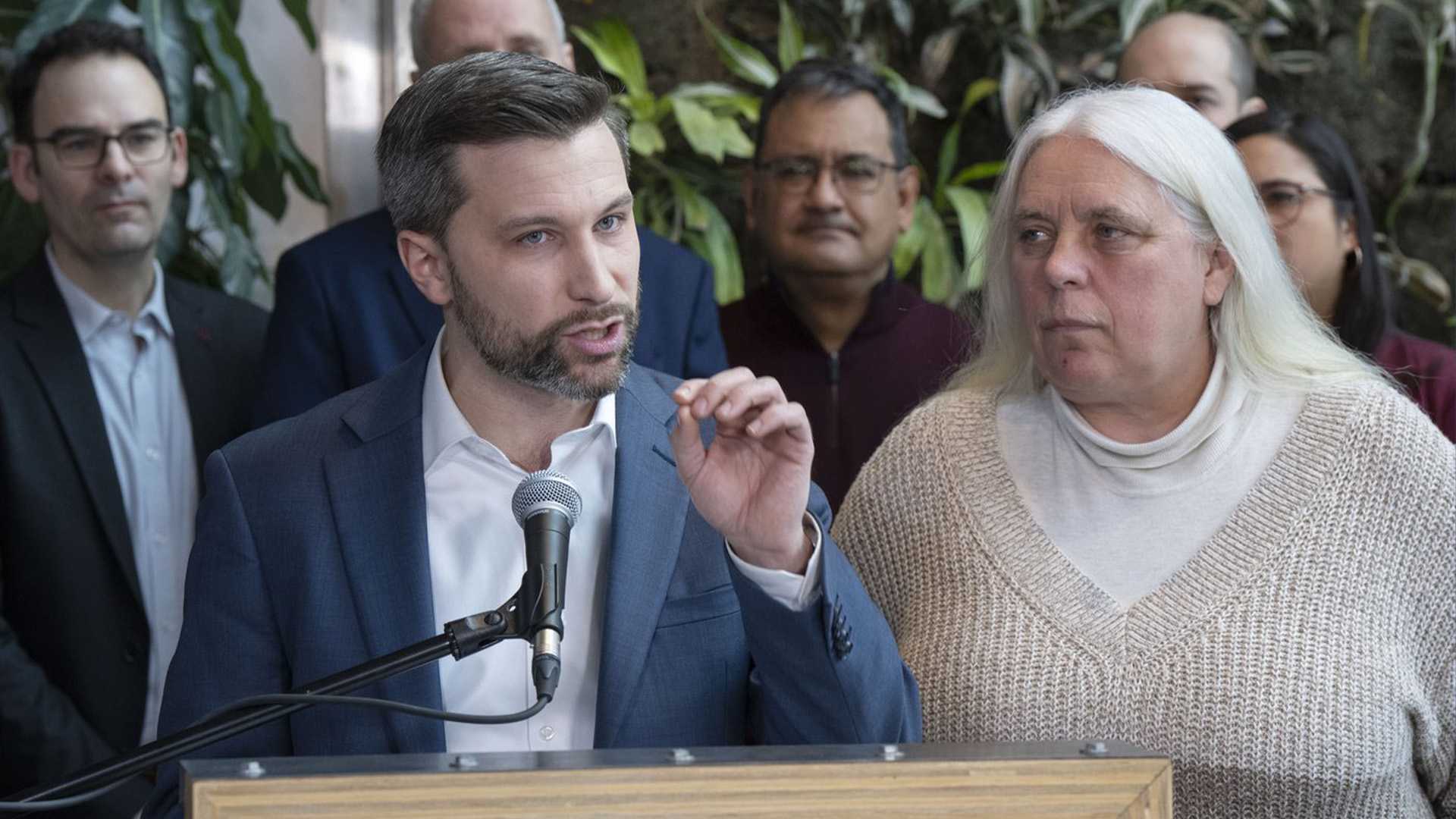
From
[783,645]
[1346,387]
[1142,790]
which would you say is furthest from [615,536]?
[1346,387]

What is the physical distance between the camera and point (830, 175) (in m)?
3.22

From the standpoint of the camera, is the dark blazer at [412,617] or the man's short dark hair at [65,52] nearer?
the dark blazer at [412,617]

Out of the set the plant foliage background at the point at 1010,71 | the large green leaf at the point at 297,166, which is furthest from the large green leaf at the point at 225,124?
the plant foliage background at the point at 1010,71

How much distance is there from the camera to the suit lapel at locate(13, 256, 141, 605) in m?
2.88

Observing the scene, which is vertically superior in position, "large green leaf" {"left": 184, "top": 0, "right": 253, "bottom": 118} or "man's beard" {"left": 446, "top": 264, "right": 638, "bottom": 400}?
"large green leaf" {"left": 184, "top": 0, "right": 253, "bottom": 118}

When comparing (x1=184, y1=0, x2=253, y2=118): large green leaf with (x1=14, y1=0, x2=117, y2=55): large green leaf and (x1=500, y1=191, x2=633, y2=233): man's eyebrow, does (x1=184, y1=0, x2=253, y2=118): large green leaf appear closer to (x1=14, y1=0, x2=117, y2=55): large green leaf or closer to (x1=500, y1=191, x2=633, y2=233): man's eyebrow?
(x1=14, y1=0, x2=117, y2=55): large green leaf

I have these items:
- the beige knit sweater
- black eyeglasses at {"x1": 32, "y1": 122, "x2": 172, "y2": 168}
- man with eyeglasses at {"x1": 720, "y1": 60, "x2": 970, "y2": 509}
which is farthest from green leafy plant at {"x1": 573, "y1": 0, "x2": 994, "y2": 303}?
the beige knit sweater

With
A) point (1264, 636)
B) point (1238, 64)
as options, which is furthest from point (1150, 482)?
point (1238, 64)

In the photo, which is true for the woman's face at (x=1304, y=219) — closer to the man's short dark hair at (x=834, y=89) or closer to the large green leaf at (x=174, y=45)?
the man's short dark hair at (x=834, y=89)

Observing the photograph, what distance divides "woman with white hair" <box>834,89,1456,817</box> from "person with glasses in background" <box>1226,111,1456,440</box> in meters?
0.74

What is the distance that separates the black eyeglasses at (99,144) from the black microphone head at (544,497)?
1.98 m

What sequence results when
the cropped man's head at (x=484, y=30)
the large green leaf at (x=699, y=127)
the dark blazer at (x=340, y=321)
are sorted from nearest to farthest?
the dark blazer at (x=340, y=321)
the cropped man's head at (x=484, y=30)
the large green leaf at (x=699, y=127)

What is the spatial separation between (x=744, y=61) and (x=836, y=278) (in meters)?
1.18

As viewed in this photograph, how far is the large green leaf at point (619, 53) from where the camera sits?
13.4 ft
